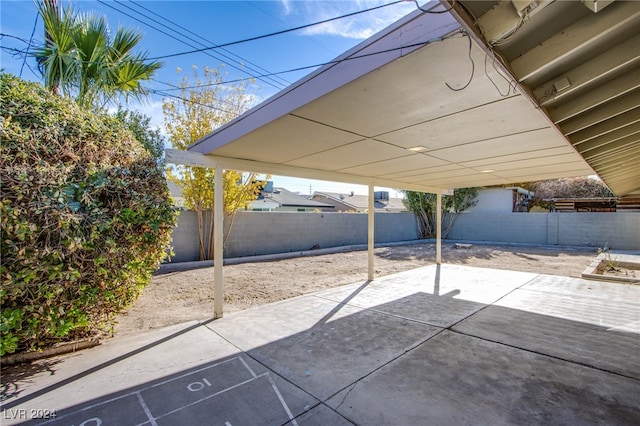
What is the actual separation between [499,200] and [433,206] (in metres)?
3.58

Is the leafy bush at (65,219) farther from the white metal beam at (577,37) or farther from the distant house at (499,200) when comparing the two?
the distant house at (499,200)

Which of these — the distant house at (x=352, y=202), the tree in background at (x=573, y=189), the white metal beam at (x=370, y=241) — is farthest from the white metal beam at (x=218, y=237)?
the distant house at (x=352, y=202)

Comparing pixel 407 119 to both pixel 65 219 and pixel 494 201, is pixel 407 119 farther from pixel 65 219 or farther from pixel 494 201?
pixel 494 201

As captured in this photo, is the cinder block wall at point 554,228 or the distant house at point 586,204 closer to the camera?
the cinder block wall at point 554,228

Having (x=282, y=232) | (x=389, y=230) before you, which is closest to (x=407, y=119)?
(x=282, y=232)

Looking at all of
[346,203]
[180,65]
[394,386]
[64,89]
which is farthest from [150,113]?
[346,203]

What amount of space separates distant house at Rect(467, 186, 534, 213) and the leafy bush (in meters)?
16.3

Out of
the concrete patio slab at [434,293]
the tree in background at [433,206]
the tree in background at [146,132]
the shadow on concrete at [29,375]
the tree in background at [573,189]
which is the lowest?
the shadow on concrete at [29,375]

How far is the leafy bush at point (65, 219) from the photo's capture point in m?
2.51

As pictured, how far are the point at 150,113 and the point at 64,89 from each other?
277 inches

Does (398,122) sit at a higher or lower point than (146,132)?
lower

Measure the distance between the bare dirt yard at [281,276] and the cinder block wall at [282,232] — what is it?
1045 mm

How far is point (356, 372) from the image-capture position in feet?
9.20

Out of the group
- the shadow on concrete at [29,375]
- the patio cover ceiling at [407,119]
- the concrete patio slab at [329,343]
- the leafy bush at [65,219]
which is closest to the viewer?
the patio cover ceiling at [407,119]
